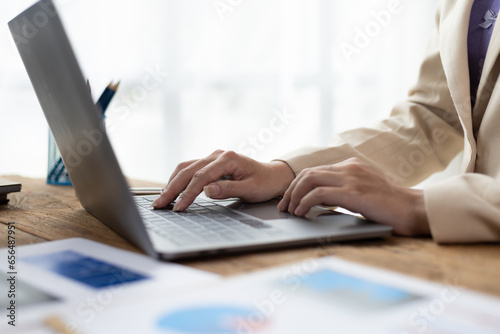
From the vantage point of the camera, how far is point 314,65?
3.45 m

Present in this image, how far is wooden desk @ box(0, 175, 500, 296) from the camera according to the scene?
1.66ft

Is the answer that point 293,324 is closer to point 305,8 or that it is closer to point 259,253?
point 259,253

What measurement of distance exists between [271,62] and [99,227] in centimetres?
267

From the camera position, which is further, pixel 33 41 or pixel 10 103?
pixel 10 103

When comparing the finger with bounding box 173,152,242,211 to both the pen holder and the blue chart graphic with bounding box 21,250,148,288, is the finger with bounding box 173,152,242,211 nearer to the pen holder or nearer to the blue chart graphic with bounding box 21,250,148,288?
the blue chart graphic with bounding box 21,250,148,288

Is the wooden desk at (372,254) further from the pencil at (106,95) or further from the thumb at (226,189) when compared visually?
the pencil at (106,95)

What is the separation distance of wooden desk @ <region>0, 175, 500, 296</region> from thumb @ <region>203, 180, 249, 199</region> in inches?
6.3

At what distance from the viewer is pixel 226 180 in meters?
0.85

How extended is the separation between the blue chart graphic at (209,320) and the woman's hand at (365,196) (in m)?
0.31

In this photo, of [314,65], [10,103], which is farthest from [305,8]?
[10,103]

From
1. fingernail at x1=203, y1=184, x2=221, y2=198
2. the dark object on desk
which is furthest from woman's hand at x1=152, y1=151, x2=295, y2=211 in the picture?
the dark object on desk

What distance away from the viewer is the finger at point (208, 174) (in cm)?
79

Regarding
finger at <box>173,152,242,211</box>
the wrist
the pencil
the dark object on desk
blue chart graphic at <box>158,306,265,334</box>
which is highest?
the pencil

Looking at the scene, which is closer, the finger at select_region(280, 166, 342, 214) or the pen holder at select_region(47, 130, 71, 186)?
the finger at select_region(280, 166, 342, 214)
